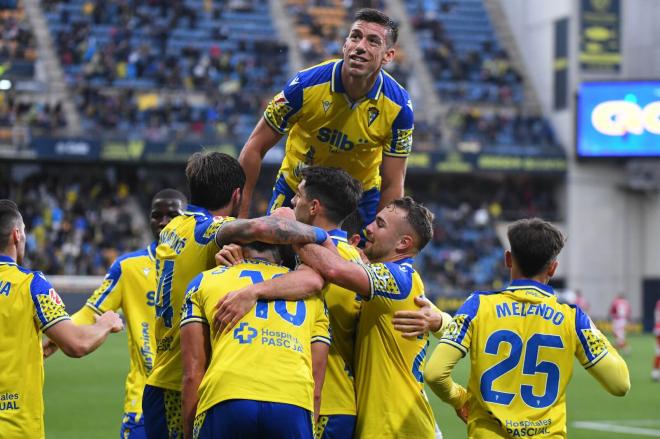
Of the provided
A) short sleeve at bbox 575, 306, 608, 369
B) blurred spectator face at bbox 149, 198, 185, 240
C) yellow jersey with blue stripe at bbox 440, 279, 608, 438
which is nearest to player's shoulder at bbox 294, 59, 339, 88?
blurred spectator face at bbox 149, 198, 185, 240

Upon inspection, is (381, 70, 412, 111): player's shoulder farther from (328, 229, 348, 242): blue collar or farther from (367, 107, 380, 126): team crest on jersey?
(328, 229, 348, 242): blue collar

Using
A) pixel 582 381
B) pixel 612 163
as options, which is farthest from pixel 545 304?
pixel 612 163

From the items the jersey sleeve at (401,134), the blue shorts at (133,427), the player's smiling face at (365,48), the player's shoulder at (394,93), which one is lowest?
the blue shorts at (133,427)

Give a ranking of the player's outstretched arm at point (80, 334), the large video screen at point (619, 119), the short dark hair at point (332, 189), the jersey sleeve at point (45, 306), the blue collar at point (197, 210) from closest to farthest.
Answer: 1. the short dark hair at point (332, 189)
2. the blue collar at point (197, 210)
3. the player's outstretched arm at point (80, 334)
4. the jersey sleeve at point (45, 306)
5. the large video screen at point (619, 119)

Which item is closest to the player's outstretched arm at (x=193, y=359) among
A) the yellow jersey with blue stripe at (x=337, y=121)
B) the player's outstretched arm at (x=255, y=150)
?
the player's outstretched arm at (x=255, y=150)

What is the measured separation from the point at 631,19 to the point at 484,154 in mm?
8854

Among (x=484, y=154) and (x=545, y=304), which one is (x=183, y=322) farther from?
(x=484, y=154)

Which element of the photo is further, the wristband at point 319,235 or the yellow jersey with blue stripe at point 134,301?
the yellow jersey with blue stripe at point 134,301

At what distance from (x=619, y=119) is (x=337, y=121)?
34.7 metres

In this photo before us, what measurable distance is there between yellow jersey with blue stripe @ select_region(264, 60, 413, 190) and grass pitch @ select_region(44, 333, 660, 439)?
23.6 ft

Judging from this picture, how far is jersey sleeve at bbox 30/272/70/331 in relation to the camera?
21.9 feet

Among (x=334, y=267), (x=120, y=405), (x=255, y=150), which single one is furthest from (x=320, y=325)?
(x=120, y=405)

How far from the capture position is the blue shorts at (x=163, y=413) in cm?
643

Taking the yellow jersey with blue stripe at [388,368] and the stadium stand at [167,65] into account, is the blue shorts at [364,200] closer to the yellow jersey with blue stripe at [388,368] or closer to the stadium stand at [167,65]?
the yellow jersey with blue stripe at [388,368]
